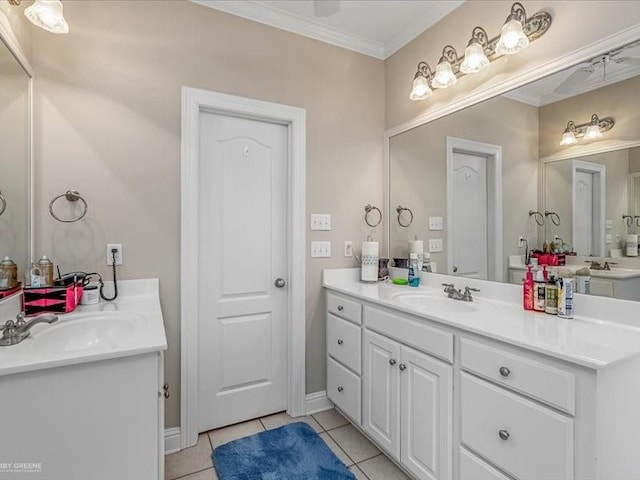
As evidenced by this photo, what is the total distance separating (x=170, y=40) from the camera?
1937 millimetres

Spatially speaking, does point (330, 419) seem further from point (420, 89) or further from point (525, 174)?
point (420, 89)

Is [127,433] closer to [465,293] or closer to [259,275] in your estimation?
[259,275]

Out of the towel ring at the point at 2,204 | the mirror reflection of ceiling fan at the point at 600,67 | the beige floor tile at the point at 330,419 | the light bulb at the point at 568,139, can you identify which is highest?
the mirror reflection of ceiling fan at the point at 600,67

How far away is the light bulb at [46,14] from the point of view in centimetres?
136

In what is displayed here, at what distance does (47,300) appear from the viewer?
1462 millimetres

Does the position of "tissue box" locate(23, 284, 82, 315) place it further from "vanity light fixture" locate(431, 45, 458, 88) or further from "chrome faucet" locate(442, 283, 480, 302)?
"vanity light fixture" locate(431, 45, 458, 88)

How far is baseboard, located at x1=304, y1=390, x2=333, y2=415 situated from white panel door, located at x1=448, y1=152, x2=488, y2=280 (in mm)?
1246

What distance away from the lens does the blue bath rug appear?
1.71 m

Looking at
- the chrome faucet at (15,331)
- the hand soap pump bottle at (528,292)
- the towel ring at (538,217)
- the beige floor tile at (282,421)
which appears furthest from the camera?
the beige floor tile at (282,421)

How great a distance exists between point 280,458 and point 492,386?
1.22 metres

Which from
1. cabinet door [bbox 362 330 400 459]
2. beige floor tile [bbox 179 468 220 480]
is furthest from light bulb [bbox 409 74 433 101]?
beige floor tile [bbox 179 468 220 480]

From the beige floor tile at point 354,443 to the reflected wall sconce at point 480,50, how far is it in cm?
218

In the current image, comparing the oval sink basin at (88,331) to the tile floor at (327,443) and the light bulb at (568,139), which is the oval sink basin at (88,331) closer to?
the tile floor at (327,443)

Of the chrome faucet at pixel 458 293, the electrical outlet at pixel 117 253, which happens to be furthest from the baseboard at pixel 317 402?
the electrical outlet at pixel 117 253
